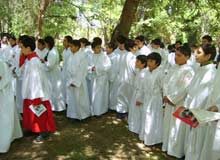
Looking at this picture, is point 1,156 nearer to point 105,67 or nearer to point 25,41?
point 25,41

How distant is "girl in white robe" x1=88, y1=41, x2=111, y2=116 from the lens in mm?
9180

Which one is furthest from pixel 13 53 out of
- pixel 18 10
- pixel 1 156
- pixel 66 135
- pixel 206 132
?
pixel 18 10

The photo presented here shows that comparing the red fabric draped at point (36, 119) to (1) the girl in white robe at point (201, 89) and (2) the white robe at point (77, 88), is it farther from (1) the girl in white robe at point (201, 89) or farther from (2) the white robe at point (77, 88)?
(1) the girl in white robe at point (201, 89)

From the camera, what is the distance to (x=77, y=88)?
8.70m

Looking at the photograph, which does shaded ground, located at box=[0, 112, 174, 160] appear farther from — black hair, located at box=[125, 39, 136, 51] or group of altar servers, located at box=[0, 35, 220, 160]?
black hair, located at box=[125, 39, 136, 51]

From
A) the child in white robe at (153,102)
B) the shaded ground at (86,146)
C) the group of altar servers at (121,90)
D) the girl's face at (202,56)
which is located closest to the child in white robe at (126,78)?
the group of altar servers at (121,90)

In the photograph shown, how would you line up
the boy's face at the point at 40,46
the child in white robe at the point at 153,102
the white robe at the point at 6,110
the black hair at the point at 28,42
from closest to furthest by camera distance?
the white robe at the point at 6,110, the black hair at the point at 28,42, the child in white robe at the point at 153,102, the boy's face at the point at 40,46

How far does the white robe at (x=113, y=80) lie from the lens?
9625mm

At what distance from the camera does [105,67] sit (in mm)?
9188

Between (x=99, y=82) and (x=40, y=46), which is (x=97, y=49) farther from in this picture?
(x=40, y=46)

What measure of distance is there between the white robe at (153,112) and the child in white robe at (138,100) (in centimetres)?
34

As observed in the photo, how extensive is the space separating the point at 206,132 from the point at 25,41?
3.36 m

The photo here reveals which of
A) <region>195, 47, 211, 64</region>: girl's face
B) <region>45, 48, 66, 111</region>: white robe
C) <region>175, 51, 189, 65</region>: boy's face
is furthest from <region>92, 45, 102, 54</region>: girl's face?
<region>195, 47, 211, 64</region>: girl's face

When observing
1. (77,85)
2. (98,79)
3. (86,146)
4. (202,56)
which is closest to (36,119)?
(86,146)
